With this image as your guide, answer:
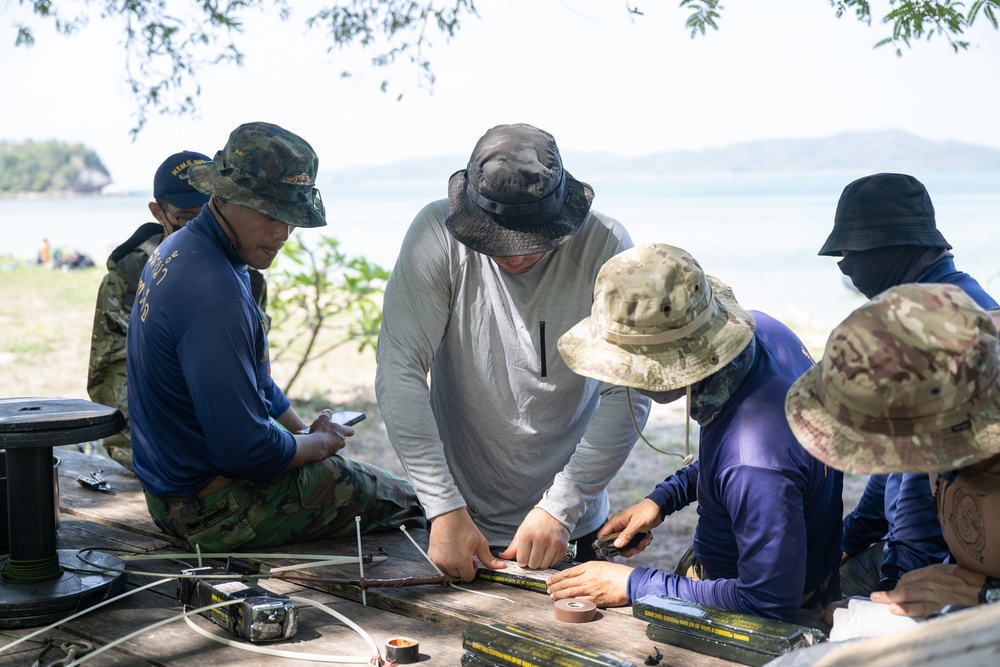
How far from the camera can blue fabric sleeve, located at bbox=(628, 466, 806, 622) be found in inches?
74.7

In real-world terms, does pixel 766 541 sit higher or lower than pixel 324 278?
lower

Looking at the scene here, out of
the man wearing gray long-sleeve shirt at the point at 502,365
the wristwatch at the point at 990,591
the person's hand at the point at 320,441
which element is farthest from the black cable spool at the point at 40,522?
the wristwatch at the point at 990,591

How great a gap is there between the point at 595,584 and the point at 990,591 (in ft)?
3.06

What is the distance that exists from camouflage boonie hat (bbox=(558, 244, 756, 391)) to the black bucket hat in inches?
36.7

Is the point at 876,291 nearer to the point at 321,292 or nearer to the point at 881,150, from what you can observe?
the point at 321,292

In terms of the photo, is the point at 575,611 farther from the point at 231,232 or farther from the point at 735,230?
the point at 735,230

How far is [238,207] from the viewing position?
2.76 metres

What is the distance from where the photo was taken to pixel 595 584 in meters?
2.34

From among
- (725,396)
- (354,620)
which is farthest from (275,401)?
(725,396)

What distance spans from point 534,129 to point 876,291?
4.02 ft

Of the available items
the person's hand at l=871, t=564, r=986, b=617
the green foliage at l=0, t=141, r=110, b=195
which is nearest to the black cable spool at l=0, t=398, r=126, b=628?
the person's hand at l=871, t=564, r=986, b=617

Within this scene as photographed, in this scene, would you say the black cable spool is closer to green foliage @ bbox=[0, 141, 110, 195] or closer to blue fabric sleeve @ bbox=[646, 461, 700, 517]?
blue fabric sleeve @ bbox=[646, 461, 700, 517]

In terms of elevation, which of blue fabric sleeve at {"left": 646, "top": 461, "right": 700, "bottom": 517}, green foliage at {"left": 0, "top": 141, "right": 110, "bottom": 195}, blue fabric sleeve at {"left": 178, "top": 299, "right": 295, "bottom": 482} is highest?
green foliage at {"left": 0, "top": 141, "right": 110, "bottom": 195}

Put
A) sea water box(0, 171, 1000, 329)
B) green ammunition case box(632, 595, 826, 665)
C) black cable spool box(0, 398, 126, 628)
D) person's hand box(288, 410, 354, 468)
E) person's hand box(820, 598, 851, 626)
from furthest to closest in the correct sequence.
Result: sea water box(0, 171, 1000, 329), person's hand box(288, 410, 354, 468), black cable spool box(0, 398, 126, 628), person's hand box(820, 598, 851, 626), green ammunition case box(632, 595, 826, 665)
